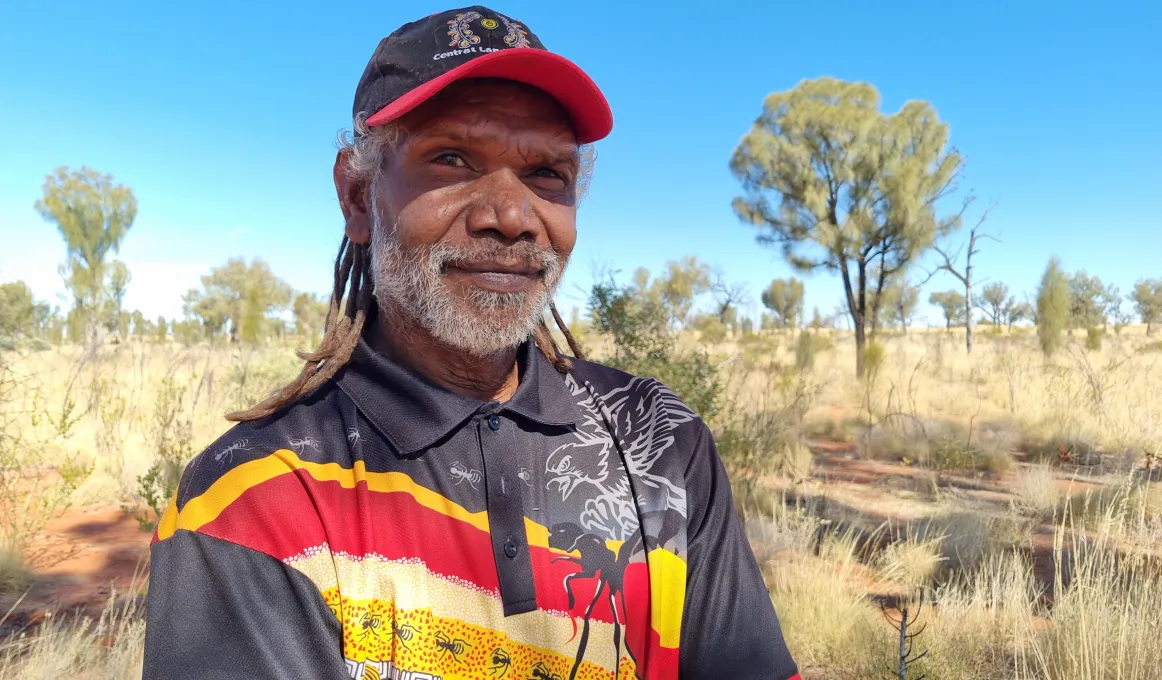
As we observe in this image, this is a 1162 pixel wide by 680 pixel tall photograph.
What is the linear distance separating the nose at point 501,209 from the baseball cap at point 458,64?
8.3 inches

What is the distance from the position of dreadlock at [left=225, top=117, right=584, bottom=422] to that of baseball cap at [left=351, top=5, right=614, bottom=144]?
89 millimetres

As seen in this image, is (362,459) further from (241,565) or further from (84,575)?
(84,575)

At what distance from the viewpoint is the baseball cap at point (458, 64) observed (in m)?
1.41

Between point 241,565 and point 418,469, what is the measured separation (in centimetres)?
33

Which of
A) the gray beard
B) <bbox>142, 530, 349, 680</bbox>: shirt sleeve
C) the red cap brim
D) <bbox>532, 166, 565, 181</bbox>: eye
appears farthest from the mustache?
<bbox>142, 530, 349, 680</bbox>: shirt sleeve

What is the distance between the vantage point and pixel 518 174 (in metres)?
1.54

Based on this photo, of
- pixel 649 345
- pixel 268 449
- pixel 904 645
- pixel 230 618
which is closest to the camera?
pixel 230 618

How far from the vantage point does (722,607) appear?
54.5 inches

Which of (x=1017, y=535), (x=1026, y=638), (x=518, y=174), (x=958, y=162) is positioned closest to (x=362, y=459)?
(x=518, y=174)

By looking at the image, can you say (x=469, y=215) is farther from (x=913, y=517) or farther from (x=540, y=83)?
(x=913, y=517)

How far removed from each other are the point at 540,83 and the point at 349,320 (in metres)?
0.70

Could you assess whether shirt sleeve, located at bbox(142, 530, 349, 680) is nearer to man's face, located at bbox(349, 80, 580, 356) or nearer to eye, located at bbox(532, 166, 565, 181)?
man's face, located at bbox(349, 80, 580, 356)

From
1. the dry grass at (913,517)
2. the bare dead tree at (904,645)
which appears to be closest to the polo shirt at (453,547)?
the bare dead tree at (904,645)

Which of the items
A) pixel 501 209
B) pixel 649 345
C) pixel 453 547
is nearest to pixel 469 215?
pixel 501 209
